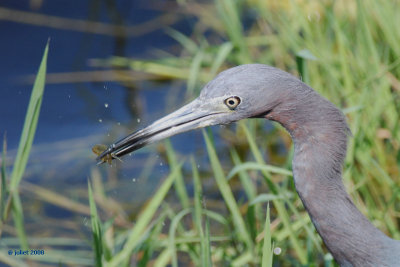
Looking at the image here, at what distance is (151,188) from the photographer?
4.08m

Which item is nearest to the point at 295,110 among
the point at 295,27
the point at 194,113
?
the point at 194,113

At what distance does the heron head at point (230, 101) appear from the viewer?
78.9 inches

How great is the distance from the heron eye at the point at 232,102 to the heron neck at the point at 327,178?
12 centimetres

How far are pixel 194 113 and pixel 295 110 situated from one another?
0.33 metres

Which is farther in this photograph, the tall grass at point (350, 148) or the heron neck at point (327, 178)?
the tall grass at point (350, 148)

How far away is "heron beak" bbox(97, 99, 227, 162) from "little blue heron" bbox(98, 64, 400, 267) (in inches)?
1.9

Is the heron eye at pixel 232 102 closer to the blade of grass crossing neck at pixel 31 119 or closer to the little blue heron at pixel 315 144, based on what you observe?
the little blue heron at pixel 315 144

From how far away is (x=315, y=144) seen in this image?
2010 millimetres

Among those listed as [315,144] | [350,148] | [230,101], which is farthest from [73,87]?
[315,144]

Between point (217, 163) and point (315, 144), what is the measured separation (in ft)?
2.16

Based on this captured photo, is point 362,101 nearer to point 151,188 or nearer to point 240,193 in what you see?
point 240,193

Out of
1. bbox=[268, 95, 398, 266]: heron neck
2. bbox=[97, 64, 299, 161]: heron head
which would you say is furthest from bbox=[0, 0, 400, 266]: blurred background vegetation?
bbox=[97, 64, 299, 161]: heron head

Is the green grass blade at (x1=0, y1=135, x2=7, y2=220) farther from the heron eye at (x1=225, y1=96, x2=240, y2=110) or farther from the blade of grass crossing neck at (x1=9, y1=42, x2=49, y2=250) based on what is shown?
the heron eye at (x1=225, y1=96, x2=240, y2=110)

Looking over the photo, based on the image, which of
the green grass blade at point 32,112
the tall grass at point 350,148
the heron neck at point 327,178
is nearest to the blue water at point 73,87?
the tall grass at point 350,148
